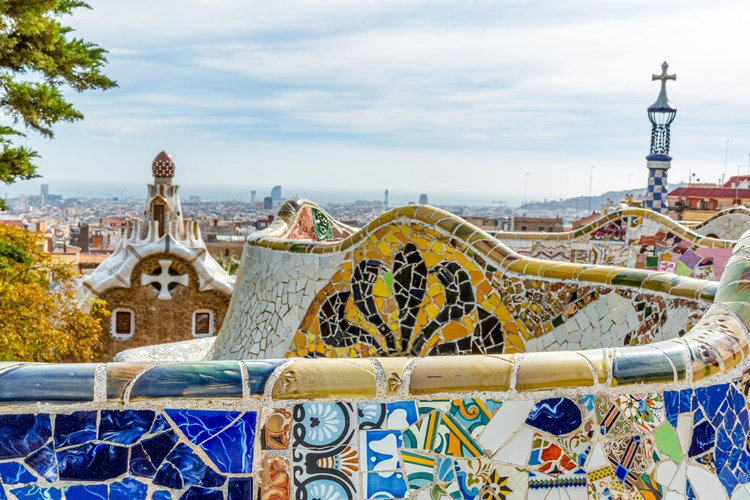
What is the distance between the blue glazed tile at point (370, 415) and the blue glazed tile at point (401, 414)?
2 cm

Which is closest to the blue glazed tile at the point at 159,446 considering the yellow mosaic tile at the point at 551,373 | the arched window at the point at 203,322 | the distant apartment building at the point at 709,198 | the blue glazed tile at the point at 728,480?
the yellow mosaic tile at the point at 551,373

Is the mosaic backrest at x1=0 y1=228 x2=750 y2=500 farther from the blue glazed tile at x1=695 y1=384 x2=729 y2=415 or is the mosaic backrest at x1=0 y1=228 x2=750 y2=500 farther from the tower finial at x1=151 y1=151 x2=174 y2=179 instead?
the tower finial at x1=151 y1=151 x2=174 y2=179

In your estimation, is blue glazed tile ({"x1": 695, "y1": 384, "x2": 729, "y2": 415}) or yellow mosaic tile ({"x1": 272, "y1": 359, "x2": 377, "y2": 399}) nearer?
yellow mosaic tile ({"x1": 272, "y1": 359, "x2": 377, "y2": 399})

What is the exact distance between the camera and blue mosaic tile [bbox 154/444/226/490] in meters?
2.27

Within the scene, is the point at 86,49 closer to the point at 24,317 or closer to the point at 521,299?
the point at 24,317

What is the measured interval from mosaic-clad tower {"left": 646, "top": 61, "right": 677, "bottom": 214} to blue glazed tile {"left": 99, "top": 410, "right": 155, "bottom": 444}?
47.8 ft

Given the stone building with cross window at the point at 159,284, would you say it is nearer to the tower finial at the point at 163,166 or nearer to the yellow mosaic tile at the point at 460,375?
the tower finial at the point at 163,166

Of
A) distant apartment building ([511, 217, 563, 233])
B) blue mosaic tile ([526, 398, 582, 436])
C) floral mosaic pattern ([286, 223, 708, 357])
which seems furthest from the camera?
distant apartment building ([511, 217, 563, 233])

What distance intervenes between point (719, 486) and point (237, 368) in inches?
53.2

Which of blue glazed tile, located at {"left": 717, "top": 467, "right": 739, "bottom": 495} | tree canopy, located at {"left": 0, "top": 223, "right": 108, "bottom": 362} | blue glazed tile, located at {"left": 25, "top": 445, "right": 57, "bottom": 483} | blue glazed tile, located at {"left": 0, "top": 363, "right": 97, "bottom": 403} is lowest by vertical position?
tree canopy, located at {"left": 0, "top": 223, "right": 108, "bottom": 362}

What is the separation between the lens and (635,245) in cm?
873

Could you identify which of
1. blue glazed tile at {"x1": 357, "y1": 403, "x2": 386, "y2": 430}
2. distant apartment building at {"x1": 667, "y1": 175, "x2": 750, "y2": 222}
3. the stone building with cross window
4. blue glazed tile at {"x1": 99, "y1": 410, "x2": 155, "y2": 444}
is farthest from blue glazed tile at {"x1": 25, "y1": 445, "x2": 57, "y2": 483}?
distant apartment building at {"x1": 667, "y1": 175, "x2": 750, "y2": 222}

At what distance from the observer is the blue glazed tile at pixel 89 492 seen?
224cm

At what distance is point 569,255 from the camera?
29.8 feet
